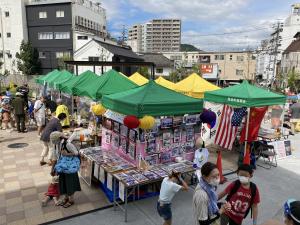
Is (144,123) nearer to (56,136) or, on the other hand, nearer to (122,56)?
(56,136)

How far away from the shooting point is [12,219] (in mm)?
5246

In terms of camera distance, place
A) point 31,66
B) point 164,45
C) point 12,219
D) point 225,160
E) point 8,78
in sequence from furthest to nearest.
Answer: point 164,45 → point 31,66 → point 8,78 → point 225,160 → point 12,219

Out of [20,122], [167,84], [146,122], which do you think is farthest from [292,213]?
[20,122]

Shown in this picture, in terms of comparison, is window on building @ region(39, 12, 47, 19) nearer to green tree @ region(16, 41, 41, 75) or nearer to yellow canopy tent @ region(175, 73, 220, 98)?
green tree @ region(16, 41, 41, 75)

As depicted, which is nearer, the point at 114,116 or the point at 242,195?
the point at 242,195

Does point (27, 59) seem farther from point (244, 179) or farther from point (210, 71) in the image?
point (244, 179)

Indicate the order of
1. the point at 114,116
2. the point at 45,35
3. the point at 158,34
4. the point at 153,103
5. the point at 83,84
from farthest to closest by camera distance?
the point at 158,34
the point at 45,35
the point at 83,84
the point at 114,116
the point at 153,103

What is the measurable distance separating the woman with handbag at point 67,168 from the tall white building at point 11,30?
39635 mm

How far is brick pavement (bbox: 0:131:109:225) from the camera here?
5395 millimetres

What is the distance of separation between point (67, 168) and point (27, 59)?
122ft

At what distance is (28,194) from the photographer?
6.29 metres

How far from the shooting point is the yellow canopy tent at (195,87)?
11961 millimetres

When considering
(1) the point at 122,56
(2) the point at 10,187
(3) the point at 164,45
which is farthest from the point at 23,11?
(3) the point at 164,45

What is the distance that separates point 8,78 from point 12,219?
112 ft
